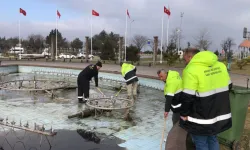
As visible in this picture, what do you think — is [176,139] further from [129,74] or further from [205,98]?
[129,74]

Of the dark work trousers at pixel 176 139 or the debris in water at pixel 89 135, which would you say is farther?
the debris in water at pixel 89 135

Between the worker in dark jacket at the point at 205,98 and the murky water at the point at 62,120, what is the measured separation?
6.13 feet

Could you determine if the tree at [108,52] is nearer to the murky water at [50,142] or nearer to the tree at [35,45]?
the murky water at [50,142]

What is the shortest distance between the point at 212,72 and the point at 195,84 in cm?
27

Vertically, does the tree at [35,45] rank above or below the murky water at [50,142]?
above

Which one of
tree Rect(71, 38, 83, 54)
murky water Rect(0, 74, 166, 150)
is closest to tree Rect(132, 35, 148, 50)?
tree Rect(71, 38, 83, 54)

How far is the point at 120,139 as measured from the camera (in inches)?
189

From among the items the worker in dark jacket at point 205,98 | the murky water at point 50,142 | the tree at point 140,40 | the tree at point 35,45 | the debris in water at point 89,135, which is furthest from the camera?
the tree at point 35,45

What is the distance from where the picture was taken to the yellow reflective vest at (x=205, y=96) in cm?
278

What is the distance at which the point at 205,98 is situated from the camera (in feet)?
9.16

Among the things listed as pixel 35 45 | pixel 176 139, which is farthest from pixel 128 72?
pixel 35 45

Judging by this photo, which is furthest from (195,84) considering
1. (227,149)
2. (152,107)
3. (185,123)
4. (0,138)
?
(152,107)

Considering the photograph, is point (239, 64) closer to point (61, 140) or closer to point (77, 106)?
point (77, 106)

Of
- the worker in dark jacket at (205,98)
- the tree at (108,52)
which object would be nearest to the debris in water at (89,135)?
the worker in dark jacket at (205,98)
